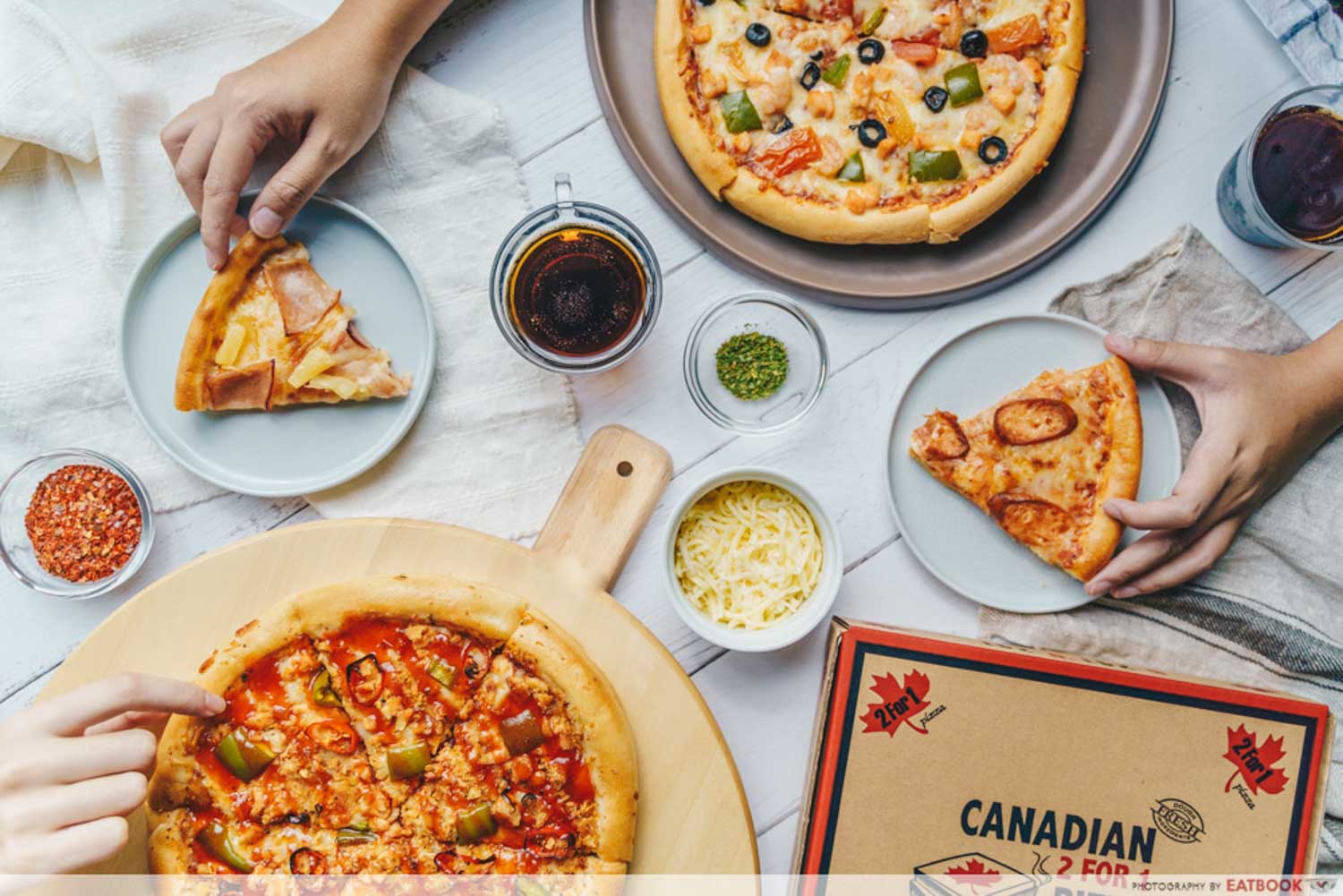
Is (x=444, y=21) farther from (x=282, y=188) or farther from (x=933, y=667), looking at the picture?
(x=933, y=667)

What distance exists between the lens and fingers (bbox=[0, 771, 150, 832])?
6.63 feet

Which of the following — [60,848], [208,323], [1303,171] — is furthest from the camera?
[1303,171]

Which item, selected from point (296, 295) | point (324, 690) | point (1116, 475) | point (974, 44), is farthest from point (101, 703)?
point (974, 44)

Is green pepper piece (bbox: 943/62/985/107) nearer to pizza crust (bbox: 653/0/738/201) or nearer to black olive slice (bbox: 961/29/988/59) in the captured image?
black olive slice (bbox: 961/29/988/59)

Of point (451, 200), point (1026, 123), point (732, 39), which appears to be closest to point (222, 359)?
point (451, 200)

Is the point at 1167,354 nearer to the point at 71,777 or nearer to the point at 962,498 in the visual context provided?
the point at 962,498

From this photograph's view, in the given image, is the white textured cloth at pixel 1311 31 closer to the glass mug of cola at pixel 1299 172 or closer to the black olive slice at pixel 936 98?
the glass mug of cola at pixel 1299 172

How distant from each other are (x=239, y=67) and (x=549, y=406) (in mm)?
1219

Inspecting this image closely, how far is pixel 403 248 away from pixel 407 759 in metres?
1.30

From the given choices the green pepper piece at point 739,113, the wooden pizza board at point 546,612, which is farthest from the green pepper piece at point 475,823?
the green pepper piece at point 739,113

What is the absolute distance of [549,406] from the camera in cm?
269

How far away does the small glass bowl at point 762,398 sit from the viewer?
8.76 feet

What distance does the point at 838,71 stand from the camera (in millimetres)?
2699

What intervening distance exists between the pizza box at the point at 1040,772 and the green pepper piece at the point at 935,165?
47.4 inches
